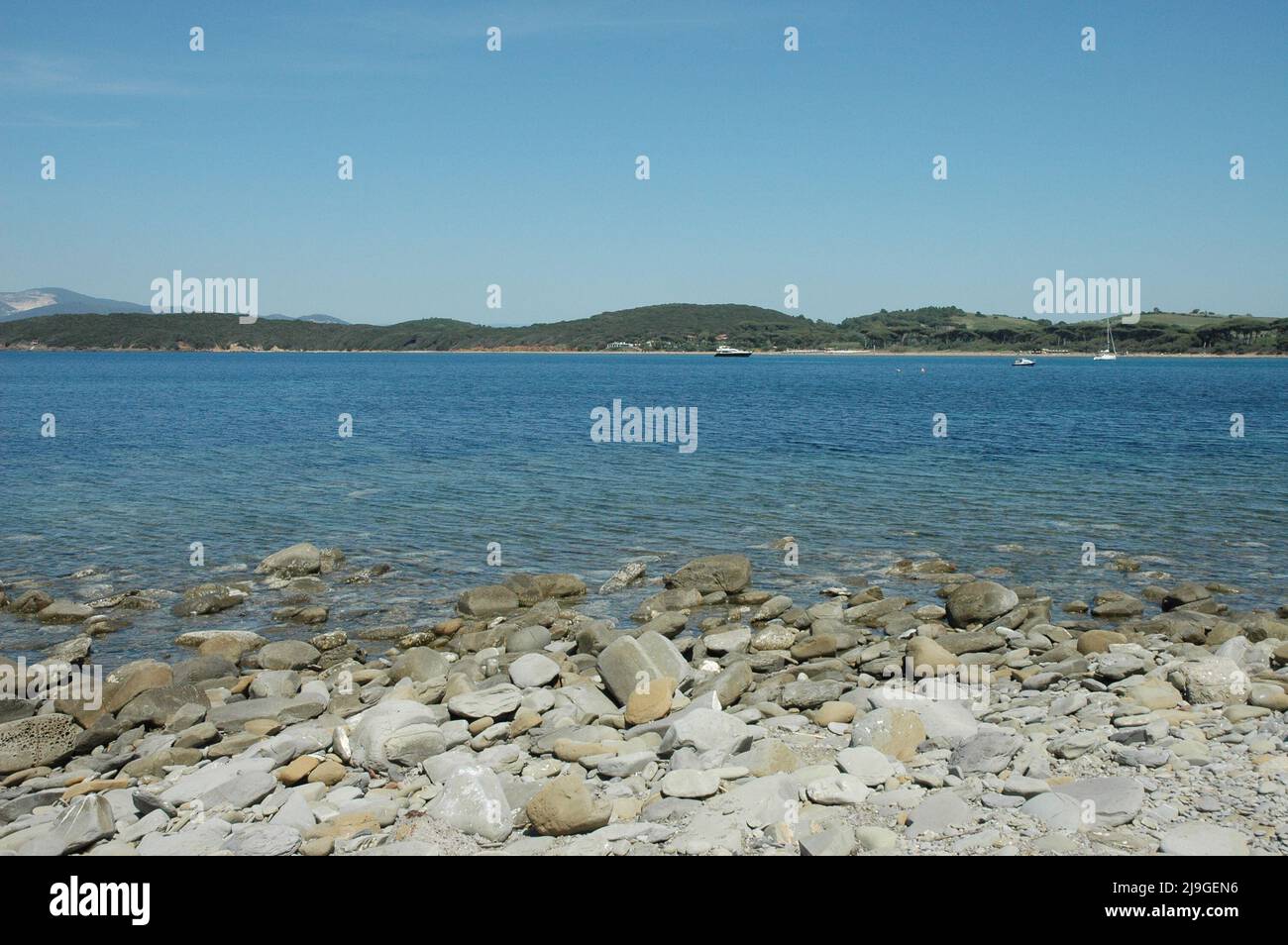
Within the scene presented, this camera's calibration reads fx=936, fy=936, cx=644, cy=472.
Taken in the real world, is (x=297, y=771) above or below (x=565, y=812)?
below

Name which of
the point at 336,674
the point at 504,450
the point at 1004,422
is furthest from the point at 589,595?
the point at 1004,422

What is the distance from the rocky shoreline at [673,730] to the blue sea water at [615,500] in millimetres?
2096

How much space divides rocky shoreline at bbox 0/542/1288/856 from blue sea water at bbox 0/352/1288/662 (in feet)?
6.88

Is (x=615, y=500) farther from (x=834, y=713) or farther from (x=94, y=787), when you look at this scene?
(x=94, y=787)

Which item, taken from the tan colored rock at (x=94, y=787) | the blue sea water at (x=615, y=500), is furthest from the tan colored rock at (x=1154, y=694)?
the tan colored rock at (x=94, y=787)

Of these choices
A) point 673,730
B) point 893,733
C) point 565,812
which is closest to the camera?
point 565,812

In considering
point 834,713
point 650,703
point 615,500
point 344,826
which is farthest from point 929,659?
point 615,500

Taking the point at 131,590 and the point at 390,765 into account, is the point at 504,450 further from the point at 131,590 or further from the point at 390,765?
the point at 390,765

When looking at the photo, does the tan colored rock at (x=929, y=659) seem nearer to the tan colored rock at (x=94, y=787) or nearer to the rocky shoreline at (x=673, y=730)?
the rocky shoreline at (x=673, y=730)

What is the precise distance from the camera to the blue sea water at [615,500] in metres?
20.4

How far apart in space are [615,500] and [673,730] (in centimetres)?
1860

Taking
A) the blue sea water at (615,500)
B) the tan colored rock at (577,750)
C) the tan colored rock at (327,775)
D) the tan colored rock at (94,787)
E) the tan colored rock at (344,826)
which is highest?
the blue sea water at (615,500)

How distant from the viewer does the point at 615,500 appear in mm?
28500

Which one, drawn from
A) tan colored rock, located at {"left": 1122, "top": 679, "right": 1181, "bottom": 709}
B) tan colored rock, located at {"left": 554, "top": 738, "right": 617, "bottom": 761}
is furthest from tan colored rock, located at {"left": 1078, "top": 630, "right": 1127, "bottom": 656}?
tan colored rock, located at {"left": 554, "top": 738, "right": 617, "bottom": 761}
